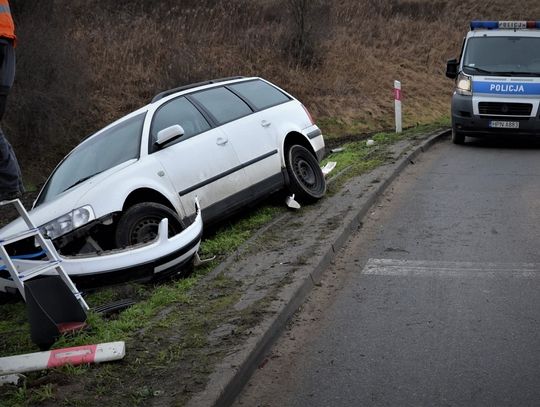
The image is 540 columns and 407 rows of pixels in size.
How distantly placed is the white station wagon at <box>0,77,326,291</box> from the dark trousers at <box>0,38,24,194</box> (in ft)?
2.53

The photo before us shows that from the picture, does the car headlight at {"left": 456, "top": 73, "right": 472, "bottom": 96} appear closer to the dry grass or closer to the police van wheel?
the police van wheel

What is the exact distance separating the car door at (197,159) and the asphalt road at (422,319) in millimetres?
1503

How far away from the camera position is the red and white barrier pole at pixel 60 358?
4.64 m

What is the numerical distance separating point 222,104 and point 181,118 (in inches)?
29.7

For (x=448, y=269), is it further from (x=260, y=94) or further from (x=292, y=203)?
(x=260, y=94)

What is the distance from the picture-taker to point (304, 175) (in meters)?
9.62

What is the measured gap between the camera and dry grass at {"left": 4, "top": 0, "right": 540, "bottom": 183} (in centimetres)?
1616

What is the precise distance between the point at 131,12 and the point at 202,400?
23.2 metres

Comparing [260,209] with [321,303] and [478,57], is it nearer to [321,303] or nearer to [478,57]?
[321,303]

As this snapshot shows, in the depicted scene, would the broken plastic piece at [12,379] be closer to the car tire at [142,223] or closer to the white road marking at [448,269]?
the car tire at [142,223]

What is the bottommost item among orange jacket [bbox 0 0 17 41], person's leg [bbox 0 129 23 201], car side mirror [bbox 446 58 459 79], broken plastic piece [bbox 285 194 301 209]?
broken plastic piece [bbox 285 194 301 209]

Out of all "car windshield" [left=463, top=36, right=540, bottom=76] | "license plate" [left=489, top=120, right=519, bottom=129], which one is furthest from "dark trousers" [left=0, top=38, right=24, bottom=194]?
"car windshield" [left=463, top=36, right=540, bottom=76]

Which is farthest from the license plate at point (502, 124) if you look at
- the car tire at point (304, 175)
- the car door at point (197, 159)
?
the car door at point (197, 159)

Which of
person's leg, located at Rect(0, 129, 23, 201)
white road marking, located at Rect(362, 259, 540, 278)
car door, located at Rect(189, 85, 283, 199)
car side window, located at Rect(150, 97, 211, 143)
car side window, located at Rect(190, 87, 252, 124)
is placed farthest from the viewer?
car side window, located at Rect(190, 87, 252, 124)
